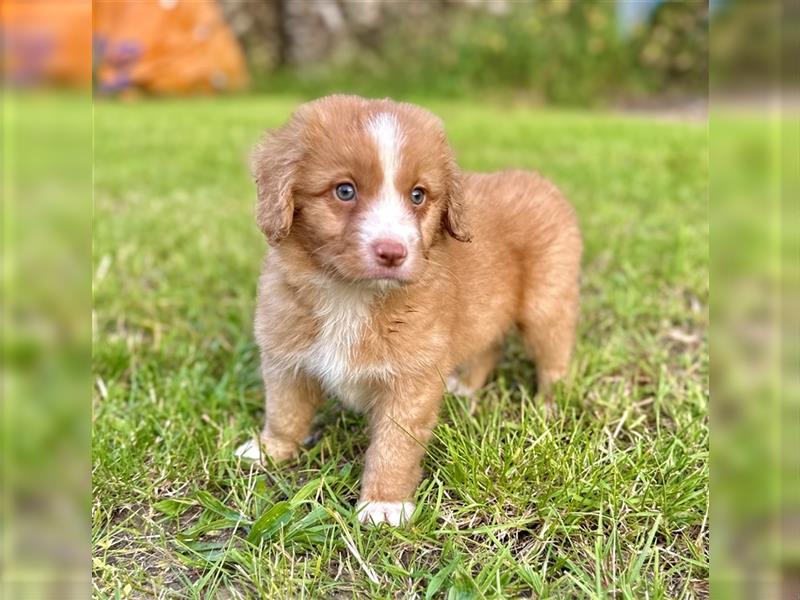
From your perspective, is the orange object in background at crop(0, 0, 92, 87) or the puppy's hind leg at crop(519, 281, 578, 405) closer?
the orange object in background at crop(0, 0, 92, 87)

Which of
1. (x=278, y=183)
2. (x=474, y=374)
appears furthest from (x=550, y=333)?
(x=278, y=183)

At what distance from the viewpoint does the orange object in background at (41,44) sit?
0.73 m

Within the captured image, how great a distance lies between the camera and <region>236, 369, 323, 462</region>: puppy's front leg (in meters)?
2.77

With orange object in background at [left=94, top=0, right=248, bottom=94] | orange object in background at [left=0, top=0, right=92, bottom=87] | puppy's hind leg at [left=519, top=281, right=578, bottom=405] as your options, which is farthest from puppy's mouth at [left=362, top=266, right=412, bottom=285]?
orange object in background at [left=94, top=0, right=248, bottom=94]

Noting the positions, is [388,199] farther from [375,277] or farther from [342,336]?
[342,336]

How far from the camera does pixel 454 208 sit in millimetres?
2555

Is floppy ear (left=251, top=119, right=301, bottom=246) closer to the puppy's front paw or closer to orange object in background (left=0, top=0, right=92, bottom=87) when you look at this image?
the puppy's front paw

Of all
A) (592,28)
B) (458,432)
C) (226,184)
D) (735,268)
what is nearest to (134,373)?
(458,432)

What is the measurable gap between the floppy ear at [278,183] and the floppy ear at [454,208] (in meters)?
0.52

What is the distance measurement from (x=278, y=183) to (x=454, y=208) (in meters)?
Result: 0.60

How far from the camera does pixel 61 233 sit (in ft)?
2.79

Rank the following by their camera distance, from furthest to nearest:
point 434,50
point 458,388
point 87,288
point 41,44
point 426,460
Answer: point 434,50
point 458,388
point 426,460
point 87,288
point 41,44

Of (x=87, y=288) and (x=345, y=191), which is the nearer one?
(x=87, y=288)

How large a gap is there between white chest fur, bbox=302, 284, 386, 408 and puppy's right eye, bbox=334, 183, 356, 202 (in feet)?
1.03
